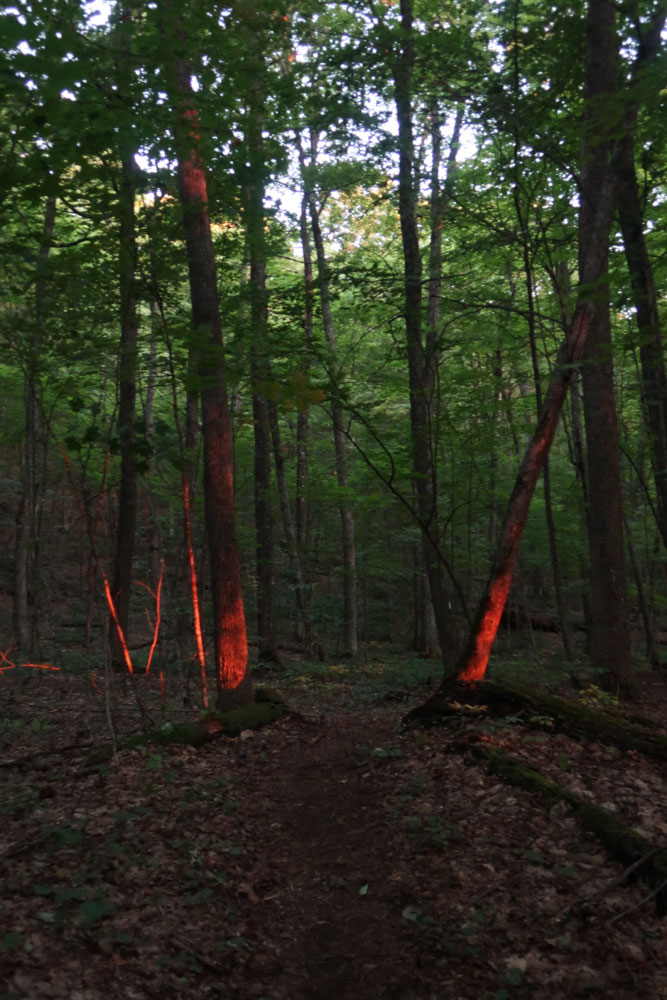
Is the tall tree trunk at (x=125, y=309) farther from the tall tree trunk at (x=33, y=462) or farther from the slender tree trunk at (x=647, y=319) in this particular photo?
the slender tree trunk at (x=647, y=319)

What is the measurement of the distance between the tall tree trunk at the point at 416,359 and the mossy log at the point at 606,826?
3.50 metres

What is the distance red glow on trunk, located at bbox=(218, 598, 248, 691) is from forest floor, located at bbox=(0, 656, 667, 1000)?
4.10ft

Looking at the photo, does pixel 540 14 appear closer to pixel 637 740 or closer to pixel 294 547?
pixel 637 740

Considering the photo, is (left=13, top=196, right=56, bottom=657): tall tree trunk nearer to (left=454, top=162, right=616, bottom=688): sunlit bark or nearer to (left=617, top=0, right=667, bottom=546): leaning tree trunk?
(left=454, top=162, right=616, bottom=688): sunlit bark

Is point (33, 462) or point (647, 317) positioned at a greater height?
point (647, 317)

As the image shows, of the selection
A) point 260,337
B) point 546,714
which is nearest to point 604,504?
point 546,714

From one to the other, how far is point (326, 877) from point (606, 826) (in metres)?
2.12

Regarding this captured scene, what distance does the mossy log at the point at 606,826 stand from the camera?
13.0 ft

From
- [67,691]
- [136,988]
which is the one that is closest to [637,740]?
[136,988]

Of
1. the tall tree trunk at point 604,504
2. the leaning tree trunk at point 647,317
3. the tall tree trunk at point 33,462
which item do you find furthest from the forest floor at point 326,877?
the leaning tree trunk at point 647,317

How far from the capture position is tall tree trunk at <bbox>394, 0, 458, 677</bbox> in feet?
31.3

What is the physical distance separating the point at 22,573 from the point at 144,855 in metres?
13.0

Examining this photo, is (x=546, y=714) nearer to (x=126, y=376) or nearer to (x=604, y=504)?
(x=604, y=504)

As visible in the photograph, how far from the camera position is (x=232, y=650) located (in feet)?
28.8
